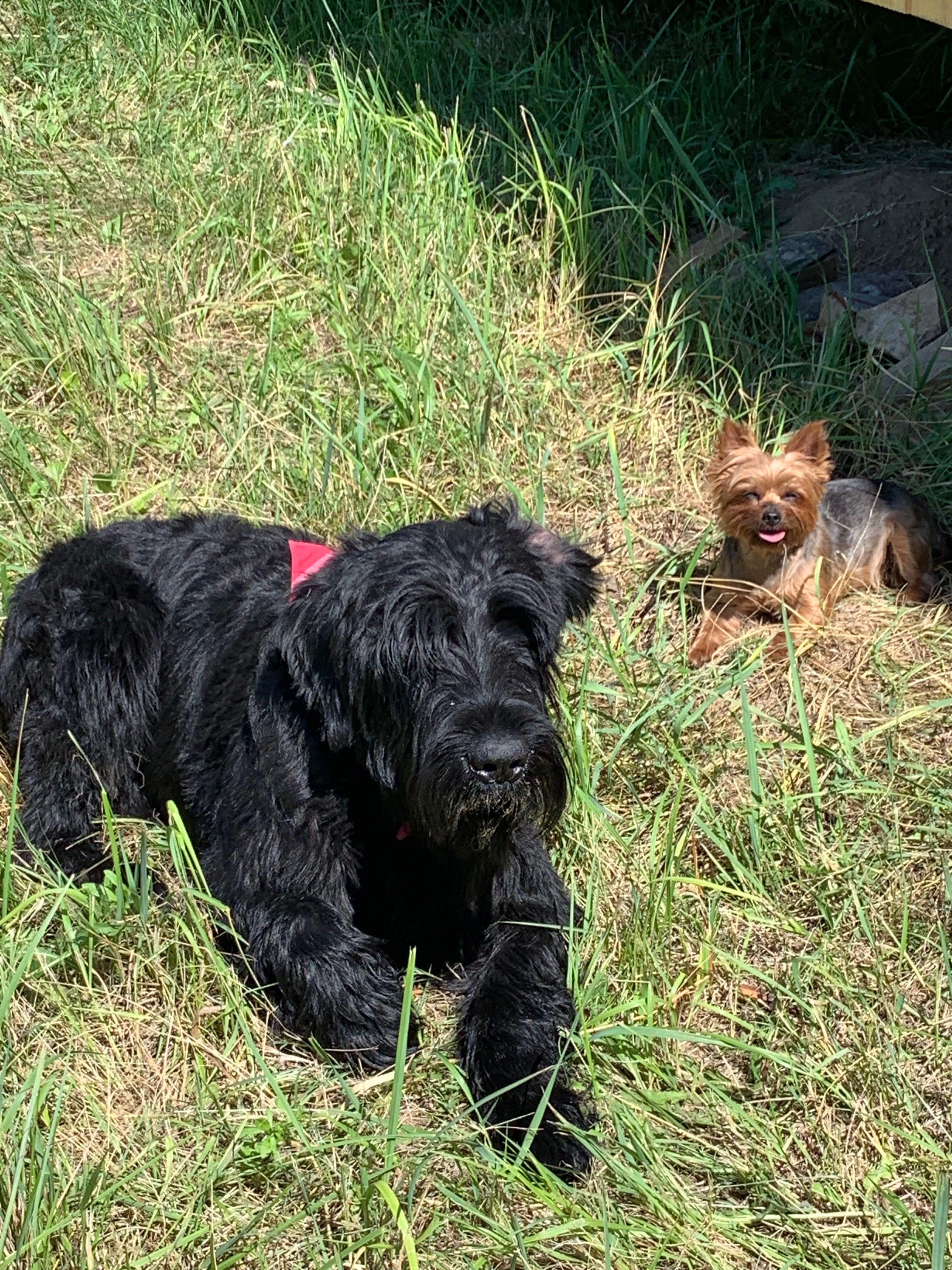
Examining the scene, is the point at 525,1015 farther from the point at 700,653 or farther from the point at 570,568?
the point at 700,653

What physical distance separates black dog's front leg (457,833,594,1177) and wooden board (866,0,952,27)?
122 inches

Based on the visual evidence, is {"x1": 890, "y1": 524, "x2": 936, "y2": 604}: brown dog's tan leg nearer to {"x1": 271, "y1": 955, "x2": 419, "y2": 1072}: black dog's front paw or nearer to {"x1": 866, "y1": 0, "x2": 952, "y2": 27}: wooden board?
{"x1": 866, "y1": 0, "x2": 952, "y2": 27}: wooden board

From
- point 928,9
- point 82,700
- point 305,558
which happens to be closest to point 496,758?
point 305,558

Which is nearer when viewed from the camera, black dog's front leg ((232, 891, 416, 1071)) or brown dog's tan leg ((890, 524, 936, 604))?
black dog's front leg ((232, 891, 416, 1071))

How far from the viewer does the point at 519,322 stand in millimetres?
5867

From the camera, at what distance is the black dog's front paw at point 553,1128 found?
302 cm

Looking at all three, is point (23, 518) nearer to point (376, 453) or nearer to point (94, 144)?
point (376, 453)

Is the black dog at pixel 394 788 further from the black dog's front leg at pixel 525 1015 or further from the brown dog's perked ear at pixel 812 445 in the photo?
the brown dog's perked ear at pixel 812 445

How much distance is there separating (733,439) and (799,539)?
18.2 inches

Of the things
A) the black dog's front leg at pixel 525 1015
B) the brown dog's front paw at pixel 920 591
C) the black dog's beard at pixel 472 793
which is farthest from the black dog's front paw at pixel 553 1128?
the brown dog's front paw at pixel 920 591

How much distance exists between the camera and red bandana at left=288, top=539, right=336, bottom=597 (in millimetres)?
3557

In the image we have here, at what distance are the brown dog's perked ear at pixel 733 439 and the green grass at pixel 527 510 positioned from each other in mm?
398

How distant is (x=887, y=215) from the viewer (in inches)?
249

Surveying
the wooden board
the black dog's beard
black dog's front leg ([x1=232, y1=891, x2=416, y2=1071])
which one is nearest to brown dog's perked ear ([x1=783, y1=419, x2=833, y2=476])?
the wooden board
